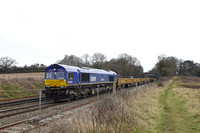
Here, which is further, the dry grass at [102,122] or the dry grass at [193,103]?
the dry grass at [193,103]

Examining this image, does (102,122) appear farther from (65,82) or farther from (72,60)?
(72,60)

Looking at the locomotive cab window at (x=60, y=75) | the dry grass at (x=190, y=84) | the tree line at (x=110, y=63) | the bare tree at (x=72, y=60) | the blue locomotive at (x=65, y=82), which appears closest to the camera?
the blue locomotive at (x=65, y=82)

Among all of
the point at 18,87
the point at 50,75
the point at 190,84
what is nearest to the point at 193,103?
the point at 50,75

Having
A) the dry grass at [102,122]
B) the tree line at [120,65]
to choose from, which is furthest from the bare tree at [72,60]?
the dry grass at [102,122]

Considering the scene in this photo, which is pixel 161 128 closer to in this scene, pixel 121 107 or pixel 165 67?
pixel 121 107

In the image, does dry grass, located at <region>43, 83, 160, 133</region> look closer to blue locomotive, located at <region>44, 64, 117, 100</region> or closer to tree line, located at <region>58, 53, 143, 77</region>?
→ blue locomotive, located at <region>44, 64, 117, 100</region>

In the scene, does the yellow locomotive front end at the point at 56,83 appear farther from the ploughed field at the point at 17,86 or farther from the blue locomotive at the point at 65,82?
the ploughed field at the point at 17,86

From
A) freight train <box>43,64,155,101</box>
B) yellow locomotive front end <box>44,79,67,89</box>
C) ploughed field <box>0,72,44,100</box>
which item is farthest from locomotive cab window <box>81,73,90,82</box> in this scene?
ploughed field <box>0,72,44,100</box>

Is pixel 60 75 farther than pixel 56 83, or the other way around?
pixel 60 75

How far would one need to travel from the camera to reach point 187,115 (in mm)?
10531

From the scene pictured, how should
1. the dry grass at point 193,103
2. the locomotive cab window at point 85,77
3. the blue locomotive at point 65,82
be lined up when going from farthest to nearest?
1. the locomotive cab window at point 85,77
2. the blue locomotive at point 65,82
3. the dry grass at point 193,103

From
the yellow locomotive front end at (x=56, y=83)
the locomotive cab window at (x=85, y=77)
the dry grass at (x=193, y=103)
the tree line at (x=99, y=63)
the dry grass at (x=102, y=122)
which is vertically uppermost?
the tree line at (x=99, y=63)

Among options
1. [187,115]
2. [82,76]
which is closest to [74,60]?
[82,76]

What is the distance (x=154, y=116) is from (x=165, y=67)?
51286 mm
